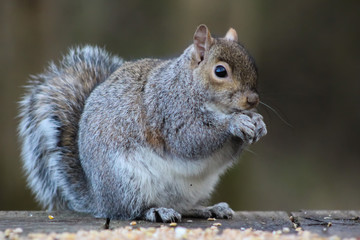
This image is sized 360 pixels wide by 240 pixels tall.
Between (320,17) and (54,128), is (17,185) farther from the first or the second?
(320,17)

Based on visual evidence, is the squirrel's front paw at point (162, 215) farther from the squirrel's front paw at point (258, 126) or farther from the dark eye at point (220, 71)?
the dark eye at point (220, 71)

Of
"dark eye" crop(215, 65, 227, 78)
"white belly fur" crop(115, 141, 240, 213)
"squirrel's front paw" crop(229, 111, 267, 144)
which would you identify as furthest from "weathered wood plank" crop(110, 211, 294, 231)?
"dark eye" crop(215, 65, 227, 78)

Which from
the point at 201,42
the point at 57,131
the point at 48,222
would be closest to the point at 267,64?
the point at 201,42

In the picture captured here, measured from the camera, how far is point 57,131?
9.70 ft

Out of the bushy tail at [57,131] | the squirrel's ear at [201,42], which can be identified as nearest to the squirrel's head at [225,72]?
the squirrel's ear at [201,42]

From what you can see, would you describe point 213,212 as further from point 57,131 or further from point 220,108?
point 57,131

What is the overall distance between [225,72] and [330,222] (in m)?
0.69

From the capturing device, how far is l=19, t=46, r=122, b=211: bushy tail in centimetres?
295

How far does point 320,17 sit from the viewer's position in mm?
4125

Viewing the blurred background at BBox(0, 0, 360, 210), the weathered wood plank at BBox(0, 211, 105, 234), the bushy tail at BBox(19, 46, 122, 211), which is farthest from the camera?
the blurred background at BBox(0, 0, 360, 210)

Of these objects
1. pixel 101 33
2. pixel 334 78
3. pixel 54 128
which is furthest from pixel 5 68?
pixel 334 78

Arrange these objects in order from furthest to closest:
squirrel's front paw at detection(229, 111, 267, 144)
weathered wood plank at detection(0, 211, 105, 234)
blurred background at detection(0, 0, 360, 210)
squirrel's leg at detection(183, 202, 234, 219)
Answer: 1. blurred background at detection(0, 0, 360, 210)
2. squirrel's leg at detection(183, 202, 234, 219)
3. squirrel's front paw at detection(229, 111, 267, 144)
4. weathered wood plank at detection(0, 211, 105, 234)

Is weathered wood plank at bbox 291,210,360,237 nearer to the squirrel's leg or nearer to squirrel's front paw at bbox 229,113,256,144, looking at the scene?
the squirrel's leg

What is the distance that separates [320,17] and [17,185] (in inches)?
81.4
